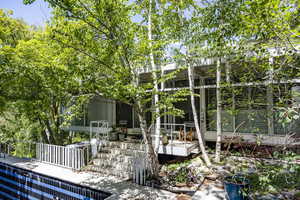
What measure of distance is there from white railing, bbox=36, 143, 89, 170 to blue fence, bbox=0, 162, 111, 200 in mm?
1479

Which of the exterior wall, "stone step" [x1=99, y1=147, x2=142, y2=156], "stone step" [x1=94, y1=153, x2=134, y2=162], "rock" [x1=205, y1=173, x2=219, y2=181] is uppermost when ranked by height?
the exterior wall

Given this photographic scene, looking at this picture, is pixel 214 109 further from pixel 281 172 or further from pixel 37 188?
pixel 37 188

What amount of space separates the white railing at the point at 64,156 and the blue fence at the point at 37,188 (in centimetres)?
148

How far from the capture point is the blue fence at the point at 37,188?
476cm

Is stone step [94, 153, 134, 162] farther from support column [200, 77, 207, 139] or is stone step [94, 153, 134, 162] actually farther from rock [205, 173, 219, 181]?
support column [200, 77, 207, 139]

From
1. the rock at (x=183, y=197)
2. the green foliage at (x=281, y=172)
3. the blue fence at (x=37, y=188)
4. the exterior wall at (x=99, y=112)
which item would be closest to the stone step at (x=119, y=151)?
the blue fence at (x=37, y=188)

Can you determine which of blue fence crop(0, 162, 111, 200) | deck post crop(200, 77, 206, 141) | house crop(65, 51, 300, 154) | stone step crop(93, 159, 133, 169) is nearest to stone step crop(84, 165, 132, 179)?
stone step crop(93, 159, 133, 169)

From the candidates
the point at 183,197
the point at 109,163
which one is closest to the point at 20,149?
the point at 109,163

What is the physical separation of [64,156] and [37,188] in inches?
72.6

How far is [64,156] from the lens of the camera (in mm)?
7578

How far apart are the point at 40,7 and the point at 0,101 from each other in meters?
4.83

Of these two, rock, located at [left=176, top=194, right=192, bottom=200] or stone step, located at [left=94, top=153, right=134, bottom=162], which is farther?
stone step, located at [left=94, top=153, right=134, bottom=162]

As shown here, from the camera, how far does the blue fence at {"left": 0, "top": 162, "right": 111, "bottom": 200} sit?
476 centimetres

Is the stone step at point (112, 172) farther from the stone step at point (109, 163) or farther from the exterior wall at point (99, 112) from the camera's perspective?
the exterior wall at point (99, 112)
